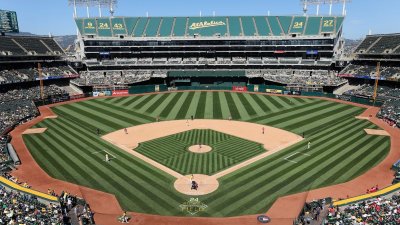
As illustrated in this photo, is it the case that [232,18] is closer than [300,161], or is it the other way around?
[300,161]

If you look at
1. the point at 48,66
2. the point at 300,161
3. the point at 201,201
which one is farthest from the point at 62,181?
the point at 48,66

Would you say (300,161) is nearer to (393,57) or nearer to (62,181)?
(62,181)

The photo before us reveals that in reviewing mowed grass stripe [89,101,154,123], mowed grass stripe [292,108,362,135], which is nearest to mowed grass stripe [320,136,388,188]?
mowed grass stripe [292,108,362,135]

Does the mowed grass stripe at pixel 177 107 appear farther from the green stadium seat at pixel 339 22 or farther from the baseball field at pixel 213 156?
the green stadium seat at pixel 339 22

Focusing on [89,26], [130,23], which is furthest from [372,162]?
[89,26]

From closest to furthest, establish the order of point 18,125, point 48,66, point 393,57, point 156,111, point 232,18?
point 18,125 < point 156,111 < point 393,57 < point 48,66 < point 232,18

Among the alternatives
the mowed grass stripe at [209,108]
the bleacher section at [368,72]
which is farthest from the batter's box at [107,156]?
the bleacher section at [368,72]
